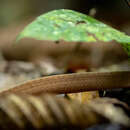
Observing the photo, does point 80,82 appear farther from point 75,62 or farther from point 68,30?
point 75,62

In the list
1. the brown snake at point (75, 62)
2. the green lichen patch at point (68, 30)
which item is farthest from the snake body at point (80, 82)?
the green lichen patch at point (68, 30)

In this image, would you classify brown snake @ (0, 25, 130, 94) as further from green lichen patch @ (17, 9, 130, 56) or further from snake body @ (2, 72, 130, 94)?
green lichen patch @ (17, 9, 130, 56)

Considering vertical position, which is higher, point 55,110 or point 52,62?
point 55,110

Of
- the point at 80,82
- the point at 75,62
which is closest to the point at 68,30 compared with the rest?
the point at 80,82

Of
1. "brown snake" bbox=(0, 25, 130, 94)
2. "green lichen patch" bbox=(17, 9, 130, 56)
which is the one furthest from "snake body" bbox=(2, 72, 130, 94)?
"green lichen patch" bbox=(17, 9, 130, 56)

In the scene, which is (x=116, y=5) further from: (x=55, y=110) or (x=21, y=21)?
(x=55, y=110)

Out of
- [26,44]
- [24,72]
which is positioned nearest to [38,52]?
[26,44]
